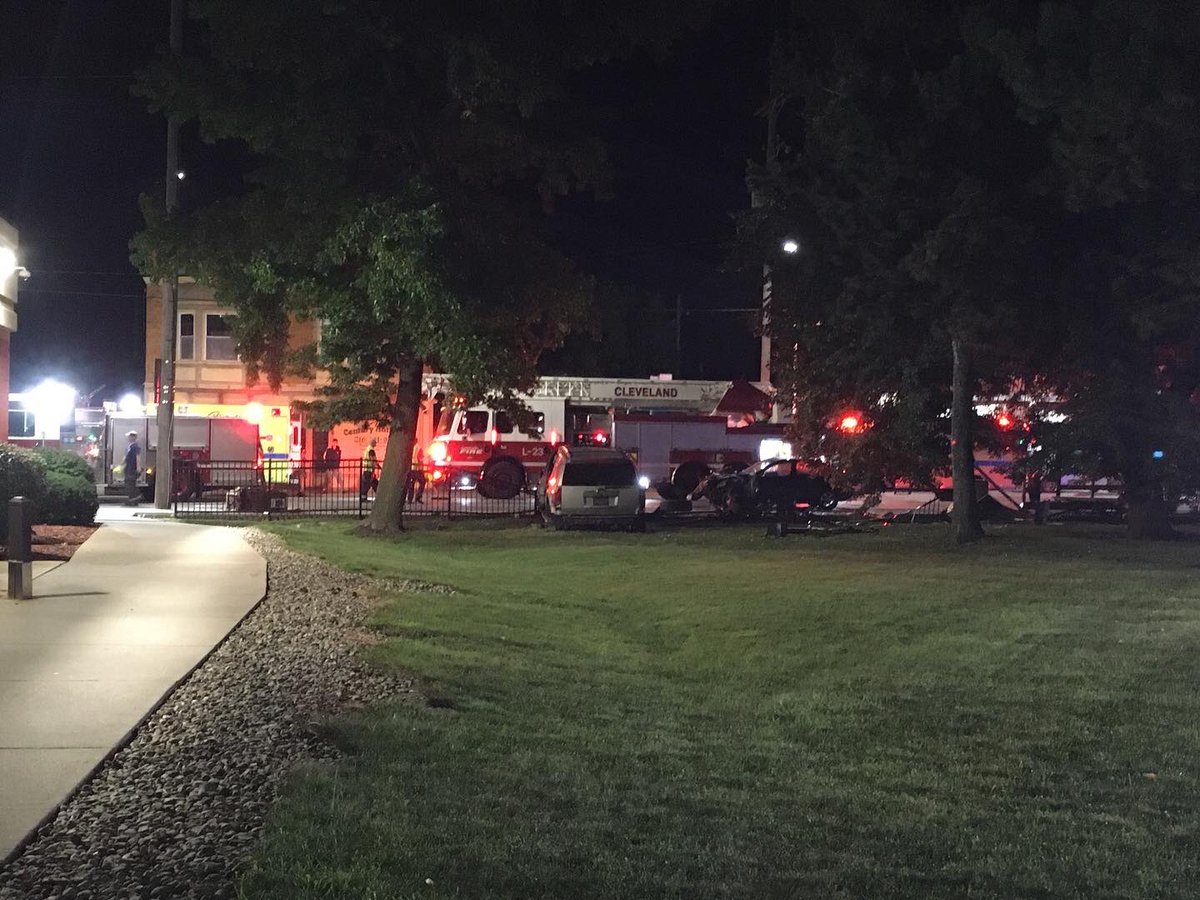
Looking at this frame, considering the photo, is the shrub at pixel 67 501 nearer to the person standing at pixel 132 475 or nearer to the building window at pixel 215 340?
the person standing at pixel 132 475

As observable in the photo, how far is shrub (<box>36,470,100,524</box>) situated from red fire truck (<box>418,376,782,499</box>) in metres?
11.6

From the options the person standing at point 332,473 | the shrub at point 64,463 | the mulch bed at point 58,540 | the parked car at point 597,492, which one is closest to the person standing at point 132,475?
the person standing at point 332,473

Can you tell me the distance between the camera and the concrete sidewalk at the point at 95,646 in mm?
6332

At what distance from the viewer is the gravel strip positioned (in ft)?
16.1

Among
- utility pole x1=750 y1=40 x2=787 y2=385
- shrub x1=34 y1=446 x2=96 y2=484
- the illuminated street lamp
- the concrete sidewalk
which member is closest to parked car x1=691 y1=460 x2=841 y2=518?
utility pole x1=750 y1=40 x2=787 y2=385

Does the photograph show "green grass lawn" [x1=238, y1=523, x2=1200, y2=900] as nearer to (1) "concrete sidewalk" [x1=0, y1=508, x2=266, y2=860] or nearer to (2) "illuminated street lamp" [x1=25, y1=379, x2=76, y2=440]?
(1) "concrete sidewalk" [x1=0, y1=508, x2=266, y2=860]

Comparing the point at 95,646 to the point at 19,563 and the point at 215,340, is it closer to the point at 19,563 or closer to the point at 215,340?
the point at 19,563

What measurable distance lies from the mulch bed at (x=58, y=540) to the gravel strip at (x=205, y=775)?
19.8ft

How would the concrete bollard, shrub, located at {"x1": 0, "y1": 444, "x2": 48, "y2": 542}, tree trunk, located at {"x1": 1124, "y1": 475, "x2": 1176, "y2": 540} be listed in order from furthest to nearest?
tree trunk, located at {"x1": 1124, "y1": 475, "x2": 1176, "y2": 540}
shrub, located at {"x1": 0, "y1": 444, "x2": 48, "y2": 542}
the concrete bollard

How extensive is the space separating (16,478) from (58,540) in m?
1.67

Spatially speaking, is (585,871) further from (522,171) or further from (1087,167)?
(522,171)

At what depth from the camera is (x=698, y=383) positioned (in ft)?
119

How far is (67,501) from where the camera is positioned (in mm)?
19172

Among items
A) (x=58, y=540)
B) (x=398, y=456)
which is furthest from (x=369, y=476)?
(x=58, y=540)
